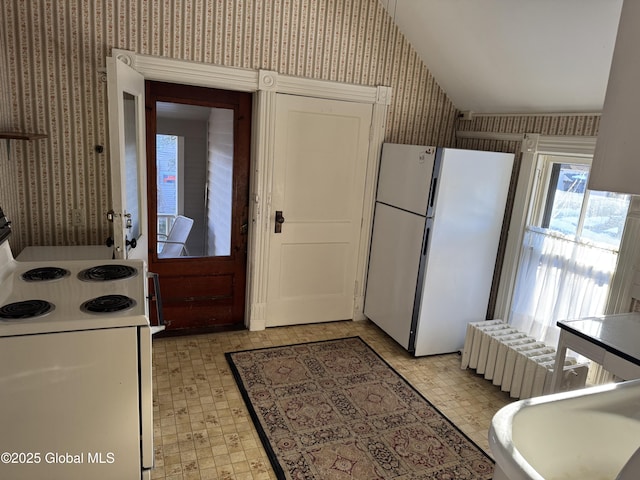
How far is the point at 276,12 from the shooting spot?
10.6 ft

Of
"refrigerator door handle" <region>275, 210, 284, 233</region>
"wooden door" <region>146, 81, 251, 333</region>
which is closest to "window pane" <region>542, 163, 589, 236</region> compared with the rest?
"refrigerator door handle" <region>275, 210, 284, 233</region>

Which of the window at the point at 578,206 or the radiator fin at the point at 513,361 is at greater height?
the window at the point at 578,206

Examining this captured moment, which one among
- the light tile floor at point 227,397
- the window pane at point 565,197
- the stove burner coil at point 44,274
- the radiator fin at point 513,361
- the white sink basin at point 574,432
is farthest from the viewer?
the window pane at point 565,197

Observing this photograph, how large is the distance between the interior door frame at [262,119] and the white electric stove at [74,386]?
5.71 ft

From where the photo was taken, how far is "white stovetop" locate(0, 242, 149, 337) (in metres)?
1.55

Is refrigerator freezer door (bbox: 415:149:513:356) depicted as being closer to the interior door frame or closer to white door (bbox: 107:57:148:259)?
the interior door frame

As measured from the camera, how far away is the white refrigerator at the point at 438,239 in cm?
316

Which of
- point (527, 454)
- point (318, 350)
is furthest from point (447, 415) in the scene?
point (527, 454)

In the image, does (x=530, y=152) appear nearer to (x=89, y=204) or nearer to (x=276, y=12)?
(x=276, y=12)

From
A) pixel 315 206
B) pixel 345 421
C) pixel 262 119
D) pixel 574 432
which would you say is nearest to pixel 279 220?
pixel 315 206

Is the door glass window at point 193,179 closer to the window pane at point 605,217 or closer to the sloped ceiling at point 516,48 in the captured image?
the sloped ceiling at point 516,48

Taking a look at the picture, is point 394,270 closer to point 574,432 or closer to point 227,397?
point 227,397

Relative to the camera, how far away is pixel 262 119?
333 cm

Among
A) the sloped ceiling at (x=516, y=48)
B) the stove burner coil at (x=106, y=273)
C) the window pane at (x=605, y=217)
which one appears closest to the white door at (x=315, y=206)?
the sloped ceiling at (x=516, y=48)
